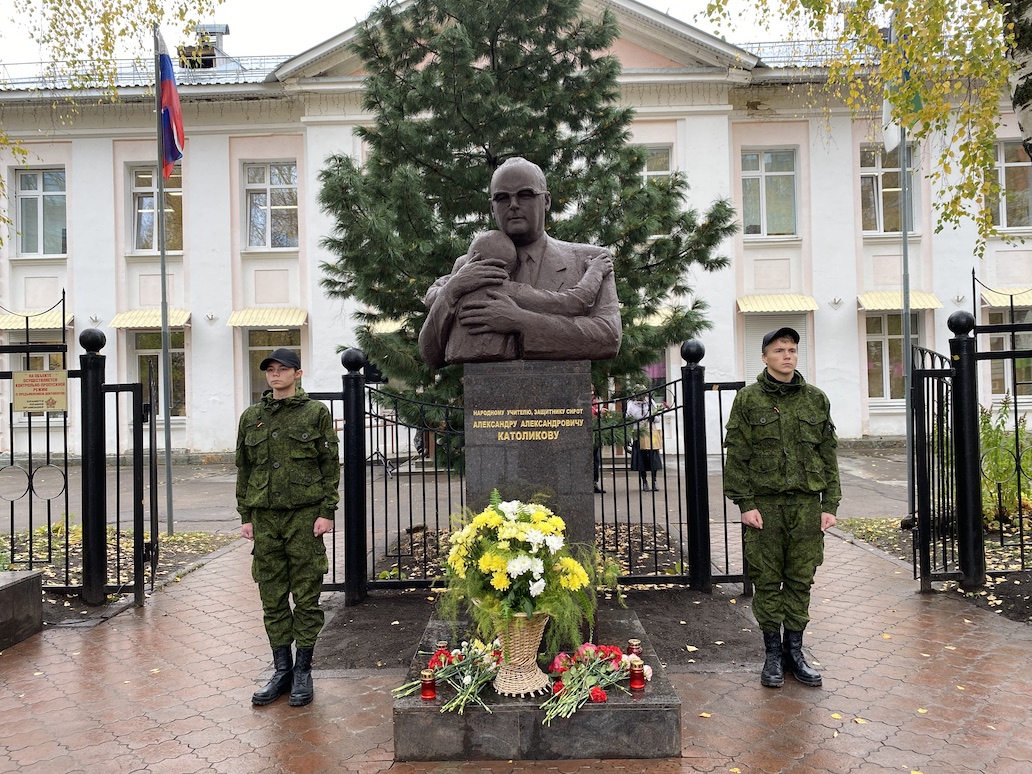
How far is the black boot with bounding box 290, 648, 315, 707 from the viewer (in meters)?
4.03

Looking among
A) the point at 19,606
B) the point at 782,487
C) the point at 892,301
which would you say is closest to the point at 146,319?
the point at 19,606

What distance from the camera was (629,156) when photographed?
25.9 feet

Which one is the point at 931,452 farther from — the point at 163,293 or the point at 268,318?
the point at 268,318

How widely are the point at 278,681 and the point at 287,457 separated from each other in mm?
1206

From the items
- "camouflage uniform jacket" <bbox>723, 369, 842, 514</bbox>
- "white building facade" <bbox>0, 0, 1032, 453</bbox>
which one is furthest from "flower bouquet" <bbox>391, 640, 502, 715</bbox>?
"white building facade" <bbox>0, 0, 1032, 453</bbox>

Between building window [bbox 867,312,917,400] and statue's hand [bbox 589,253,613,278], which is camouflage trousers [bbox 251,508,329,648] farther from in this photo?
building window [bbox 867,312,917,400]

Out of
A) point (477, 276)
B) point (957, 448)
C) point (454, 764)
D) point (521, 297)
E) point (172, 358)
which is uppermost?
point (172, 358)

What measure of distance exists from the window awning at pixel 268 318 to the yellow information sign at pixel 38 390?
10.9 meters

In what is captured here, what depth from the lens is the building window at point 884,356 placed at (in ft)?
57.6

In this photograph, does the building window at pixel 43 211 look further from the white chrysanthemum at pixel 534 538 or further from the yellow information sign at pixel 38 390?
the white chrysanthemum at pixel 534 538

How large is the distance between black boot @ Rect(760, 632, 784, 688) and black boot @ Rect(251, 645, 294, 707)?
255 centimetres

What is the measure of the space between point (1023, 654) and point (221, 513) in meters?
9.77

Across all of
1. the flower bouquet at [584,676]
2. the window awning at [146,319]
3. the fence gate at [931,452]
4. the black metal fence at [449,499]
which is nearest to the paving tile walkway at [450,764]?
the flower bouquet at [584,676]

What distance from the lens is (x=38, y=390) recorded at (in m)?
6.18
